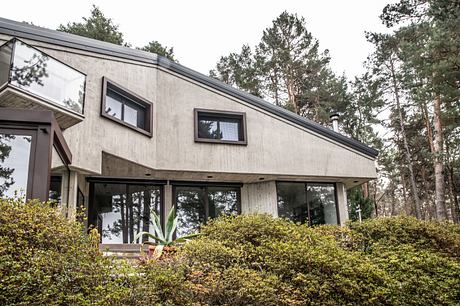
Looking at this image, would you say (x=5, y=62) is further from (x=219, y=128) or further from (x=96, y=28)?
(x=96, y=28)

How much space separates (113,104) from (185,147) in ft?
7.57

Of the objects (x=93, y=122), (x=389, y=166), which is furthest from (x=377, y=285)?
(x=389, y=166)

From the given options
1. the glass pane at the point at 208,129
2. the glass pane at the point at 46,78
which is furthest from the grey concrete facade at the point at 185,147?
the glass pane at the point at 46,78

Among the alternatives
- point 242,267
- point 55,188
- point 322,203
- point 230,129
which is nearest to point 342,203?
point 322,203

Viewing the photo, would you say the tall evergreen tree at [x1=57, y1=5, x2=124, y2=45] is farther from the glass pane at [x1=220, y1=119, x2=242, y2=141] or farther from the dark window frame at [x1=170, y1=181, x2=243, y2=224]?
the dark window frame at [x1=170, y1=181, x2=243, y2=224]

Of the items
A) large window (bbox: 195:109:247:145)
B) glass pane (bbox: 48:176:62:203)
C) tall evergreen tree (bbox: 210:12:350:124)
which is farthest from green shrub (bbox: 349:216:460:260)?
tall evergreen tree (bbox: 210:12:350:124)

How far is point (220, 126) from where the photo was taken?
41.2 feet

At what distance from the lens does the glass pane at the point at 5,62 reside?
7340mm

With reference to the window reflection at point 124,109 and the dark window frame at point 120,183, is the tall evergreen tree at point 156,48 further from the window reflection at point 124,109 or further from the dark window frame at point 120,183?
the dark window frame at point 120,183

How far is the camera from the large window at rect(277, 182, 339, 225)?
513 inches

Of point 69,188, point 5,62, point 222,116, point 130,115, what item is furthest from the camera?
point 222,116

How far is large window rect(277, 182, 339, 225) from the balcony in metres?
6.99

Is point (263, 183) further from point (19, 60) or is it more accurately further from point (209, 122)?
point (19, 60)

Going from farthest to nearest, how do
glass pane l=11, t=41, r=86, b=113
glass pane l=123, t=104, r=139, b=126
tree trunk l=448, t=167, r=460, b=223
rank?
tree trunk l=448, t=167, r=460, b=223 < glass pane l=123, t=104, r=139, b=126 < glass pane l=11, t=41, r=86, b=113
